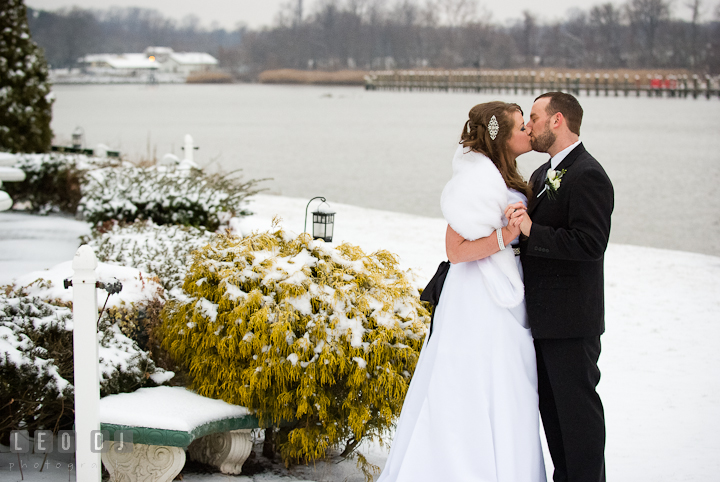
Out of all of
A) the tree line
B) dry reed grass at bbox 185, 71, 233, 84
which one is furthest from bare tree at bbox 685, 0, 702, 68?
dry reed grass at bbox 185, 71, 233, 84

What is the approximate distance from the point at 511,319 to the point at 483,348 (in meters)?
0.19

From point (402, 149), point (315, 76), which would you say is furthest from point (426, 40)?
point (402, 149)

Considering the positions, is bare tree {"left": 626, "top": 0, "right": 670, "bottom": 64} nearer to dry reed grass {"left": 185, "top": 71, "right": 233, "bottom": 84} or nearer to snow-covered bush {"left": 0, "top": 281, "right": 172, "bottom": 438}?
dry reed grass {"left": 185, "top": 71, "right": 233, "bottom": 84}

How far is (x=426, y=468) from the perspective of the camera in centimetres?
340

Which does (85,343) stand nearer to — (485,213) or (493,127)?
(485,213)

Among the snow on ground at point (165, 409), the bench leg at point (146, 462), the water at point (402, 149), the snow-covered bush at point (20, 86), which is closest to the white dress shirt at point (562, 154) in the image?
the snow on ground at point (165, 409)

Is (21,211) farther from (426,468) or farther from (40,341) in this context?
(426,468)

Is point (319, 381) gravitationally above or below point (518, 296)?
below

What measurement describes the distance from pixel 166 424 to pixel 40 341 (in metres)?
1.05

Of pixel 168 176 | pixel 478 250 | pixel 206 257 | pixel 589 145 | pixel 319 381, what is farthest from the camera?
pixel 589 145

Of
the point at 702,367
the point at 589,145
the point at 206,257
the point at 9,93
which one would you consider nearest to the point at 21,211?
the point at 9,93

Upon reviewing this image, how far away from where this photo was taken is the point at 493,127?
337 cm

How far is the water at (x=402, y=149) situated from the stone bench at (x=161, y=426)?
6.05 m

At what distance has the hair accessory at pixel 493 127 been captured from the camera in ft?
11.0
